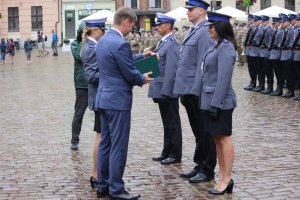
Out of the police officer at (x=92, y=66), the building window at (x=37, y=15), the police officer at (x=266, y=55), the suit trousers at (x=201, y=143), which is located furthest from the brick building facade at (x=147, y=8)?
the suit trousers at (x=201, y=143)

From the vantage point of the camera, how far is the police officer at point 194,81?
8.55 meters

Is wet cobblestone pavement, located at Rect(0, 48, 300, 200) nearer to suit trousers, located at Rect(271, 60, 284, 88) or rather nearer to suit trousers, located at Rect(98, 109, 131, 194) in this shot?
suit trousers, located at Rect(98, 109, 131, 194)

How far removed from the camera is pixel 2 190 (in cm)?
818

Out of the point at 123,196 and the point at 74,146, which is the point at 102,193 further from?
the point at 74,146

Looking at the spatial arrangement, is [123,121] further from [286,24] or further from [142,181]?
[286,24]

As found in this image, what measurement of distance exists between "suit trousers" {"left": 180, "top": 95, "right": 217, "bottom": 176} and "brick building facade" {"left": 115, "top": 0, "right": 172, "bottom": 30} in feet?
161

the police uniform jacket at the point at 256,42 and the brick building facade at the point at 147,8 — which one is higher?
the brick building facade at the point at 147,8

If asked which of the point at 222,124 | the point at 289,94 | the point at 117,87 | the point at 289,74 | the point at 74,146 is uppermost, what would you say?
the point at 117,87

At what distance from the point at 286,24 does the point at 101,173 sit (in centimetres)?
1210

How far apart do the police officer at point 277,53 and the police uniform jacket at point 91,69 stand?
10709 millimetres

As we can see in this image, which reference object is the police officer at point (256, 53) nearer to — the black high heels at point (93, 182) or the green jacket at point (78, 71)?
the green jacket at point (78, 71)

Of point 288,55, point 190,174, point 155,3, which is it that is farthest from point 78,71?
point 155,3

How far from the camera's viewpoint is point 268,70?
1973 cm

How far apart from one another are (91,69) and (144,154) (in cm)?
228
